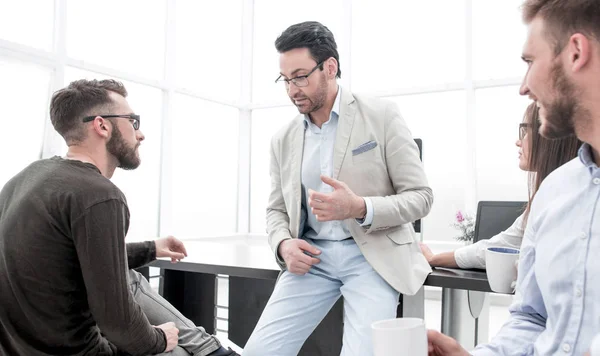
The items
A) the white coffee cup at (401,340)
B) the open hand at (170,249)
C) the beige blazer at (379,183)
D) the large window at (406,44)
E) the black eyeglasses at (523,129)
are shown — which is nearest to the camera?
the white coffee cup at (401,340)

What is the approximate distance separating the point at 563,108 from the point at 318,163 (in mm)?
1033

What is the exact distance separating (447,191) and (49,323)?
5.14 metres

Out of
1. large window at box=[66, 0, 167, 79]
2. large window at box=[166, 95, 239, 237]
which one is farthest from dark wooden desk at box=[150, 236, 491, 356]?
large window at box=[166, 95, 239, 237]

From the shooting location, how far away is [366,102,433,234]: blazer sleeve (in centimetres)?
168

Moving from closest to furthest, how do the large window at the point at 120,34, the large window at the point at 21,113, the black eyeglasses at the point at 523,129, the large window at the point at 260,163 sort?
the black eyeglasses at the point at 523,129 < the large window at the point at 21,113 < the large window at the point at 120,34 < the large window at the point at 260,163

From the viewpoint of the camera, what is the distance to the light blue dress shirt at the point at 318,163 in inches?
72.3

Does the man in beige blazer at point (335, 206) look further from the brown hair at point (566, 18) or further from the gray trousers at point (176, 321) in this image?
the brown hair at point (566, 18)

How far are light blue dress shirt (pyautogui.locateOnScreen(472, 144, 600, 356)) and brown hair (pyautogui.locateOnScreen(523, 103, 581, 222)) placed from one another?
10.5 inches

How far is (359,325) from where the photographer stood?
→ 1584 mm

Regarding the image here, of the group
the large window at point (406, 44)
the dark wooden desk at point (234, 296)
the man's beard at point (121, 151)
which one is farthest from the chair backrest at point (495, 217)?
the large window at point (406, 44)

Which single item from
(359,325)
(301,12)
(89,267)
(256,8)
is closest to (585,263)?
(359,325)

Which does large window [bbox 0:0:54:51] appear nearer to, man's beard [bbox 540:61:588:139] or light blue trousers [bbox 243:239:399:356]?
light blue trousers [bbox 243:239:399:356]

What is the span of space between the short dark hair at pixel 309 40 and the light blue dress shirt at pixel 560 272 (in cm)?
111

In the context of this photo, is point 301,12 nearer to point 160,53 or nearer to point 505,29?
point 160,53
